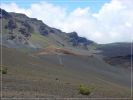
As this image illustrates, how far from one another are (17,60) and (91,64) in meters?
38.6

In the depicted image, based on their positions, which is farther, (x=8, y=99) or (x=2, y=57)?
(x=2, y=57)

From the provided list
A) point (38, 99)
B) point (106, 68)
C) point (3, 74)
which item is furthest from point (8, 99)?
point (106, 68)

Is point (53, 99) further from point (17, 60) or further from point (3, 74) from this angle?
point (17, 60)

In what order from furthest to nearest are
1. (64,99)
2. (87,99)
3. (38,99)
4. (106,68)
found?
(106,68) → (87,99) → (64,99) → (38,99)

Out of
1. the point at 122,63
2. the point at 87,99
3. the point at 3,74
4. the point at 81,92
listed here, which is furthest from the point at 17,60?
the point at 122,63

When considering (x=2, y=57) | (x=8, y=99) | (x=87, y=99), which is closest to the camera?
(x=8, y=99)

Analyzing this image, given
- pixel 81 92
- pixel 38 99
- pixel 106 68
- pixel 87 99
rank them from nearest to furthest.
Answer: pixel 38 99 < pixel 87 99 < pixel 81 92 < pixel 106 68

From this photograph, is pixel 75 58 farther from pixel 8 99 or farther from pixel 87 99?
pixel 8 99

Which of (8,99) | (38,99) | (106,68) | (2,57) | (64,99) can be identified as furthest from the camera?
(106,68)

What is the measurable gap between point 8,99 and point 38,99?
2.43 metres

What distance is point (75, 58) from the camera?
109 m

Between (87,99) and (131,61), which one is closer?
(87,99)

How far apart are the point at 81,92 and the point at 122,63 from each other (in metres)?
102

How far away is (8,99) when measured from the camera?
23672mm
